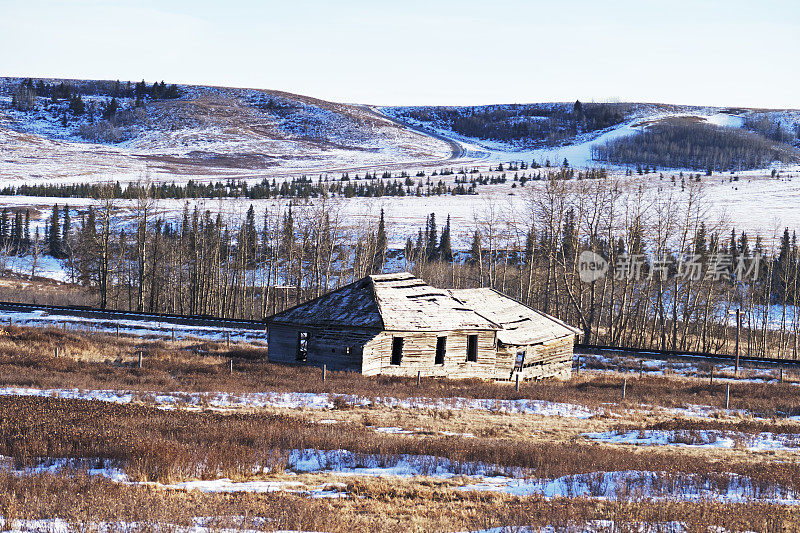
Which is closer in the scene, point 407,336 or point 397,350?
point 407,336

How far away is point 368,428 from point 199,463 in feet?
21.7

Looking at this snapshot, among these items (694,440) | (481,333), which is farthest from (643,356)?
(694,440)

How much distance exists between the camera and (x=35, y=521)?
29.3 feet

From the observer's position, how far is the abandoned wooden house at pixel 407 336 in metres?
34.0

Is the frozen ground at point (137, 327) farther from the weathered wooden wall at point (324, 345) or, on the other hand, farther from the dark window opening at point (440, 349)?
the dark window opening at point (440, 349)

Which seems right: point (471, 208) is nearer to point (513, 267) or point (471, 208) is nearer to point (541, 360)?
point (513, 267)

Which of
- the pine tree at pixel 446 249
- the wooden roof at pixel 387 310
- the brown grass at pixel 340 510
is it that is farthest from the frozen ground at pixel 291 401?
the pine tree at pixel 446 249

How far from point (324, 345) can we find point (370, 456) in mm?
20215

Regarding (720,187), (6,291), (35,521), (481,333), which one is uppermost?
(720,187)

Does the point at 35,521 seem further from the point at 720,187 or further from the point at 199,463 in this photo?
the point at 720,187

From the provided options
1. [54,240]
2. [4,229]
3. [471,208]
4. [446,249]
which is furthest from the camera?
[471,208]

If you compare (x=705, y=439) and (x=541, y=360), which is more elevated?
(x=705, y=439)

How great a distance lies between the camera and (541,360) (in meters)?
38.4

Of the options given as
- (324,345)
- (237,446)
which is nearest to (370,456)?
(237,446)
